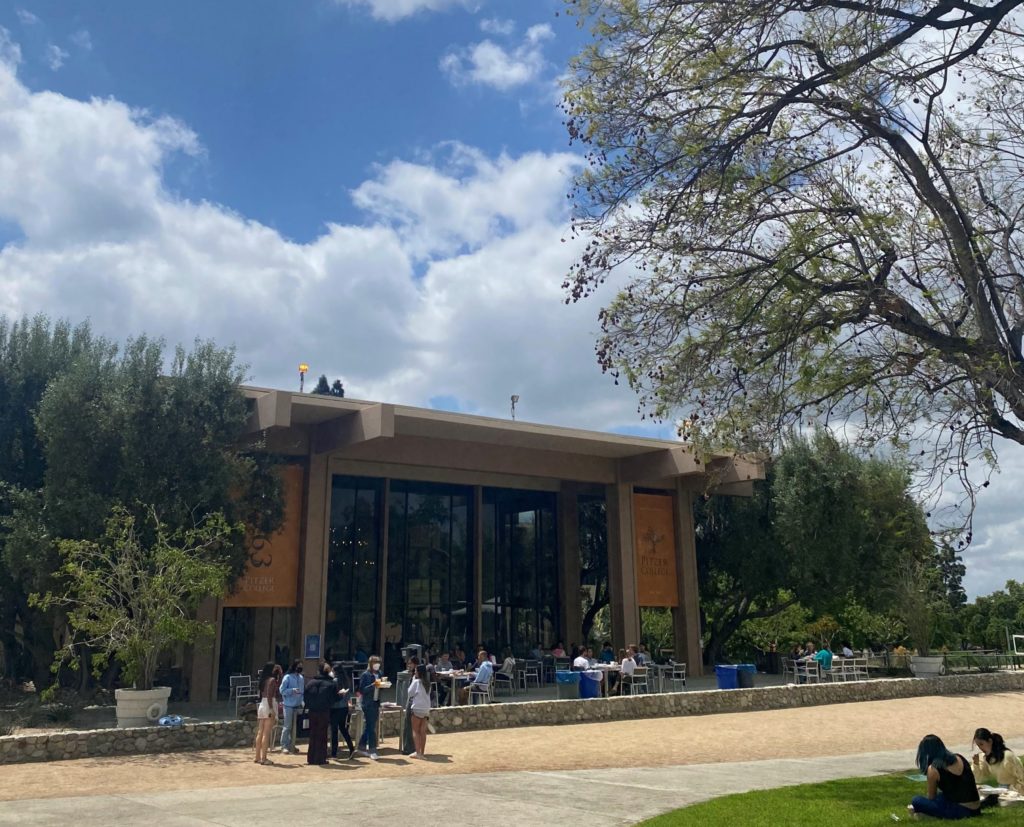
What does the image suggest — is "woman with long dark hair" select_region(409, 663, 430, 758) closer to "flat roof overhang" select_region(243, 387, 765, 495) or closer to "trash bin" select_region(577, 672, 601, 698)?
"trash bin" select_region(577, 672, 601, 698)

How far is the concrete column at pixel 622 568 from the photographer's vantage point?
27.4 metres

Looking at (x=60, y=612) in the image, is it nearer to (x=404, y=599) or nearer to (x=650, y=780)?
(x=404, y=599)

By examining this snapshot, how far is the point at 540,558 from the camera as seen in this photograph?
3014cm

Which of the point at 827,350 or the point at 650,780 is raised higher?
the point at 827,350

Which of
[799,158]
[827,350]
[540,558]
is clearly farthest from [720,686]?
[799,158]

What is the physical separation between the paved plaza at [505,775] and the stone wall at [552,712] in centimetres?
32

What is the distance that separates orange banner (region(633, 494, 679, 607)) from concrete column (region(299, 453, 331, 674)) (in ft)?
34.7

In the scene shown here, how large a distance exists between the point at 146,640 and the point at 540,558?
56.3ft

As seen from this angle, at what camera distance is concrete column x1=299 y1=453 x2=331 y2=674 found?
857 inches

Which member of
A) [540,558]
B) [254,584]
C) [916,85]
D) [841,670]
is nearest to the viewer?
[916,85]

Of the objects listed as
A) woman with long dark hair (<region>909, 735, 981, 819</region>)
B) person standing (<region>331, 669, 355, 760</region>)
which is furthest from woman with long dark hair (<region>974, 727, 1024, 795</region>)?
person standing (<region>331, 669, 355, 760</region>)

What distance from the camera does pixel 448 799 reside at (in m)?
9.38

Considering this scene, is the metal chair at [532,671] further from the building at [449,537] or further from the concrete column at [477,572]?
the building at [449,537]

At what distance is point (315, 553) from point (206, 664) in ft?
11.7
